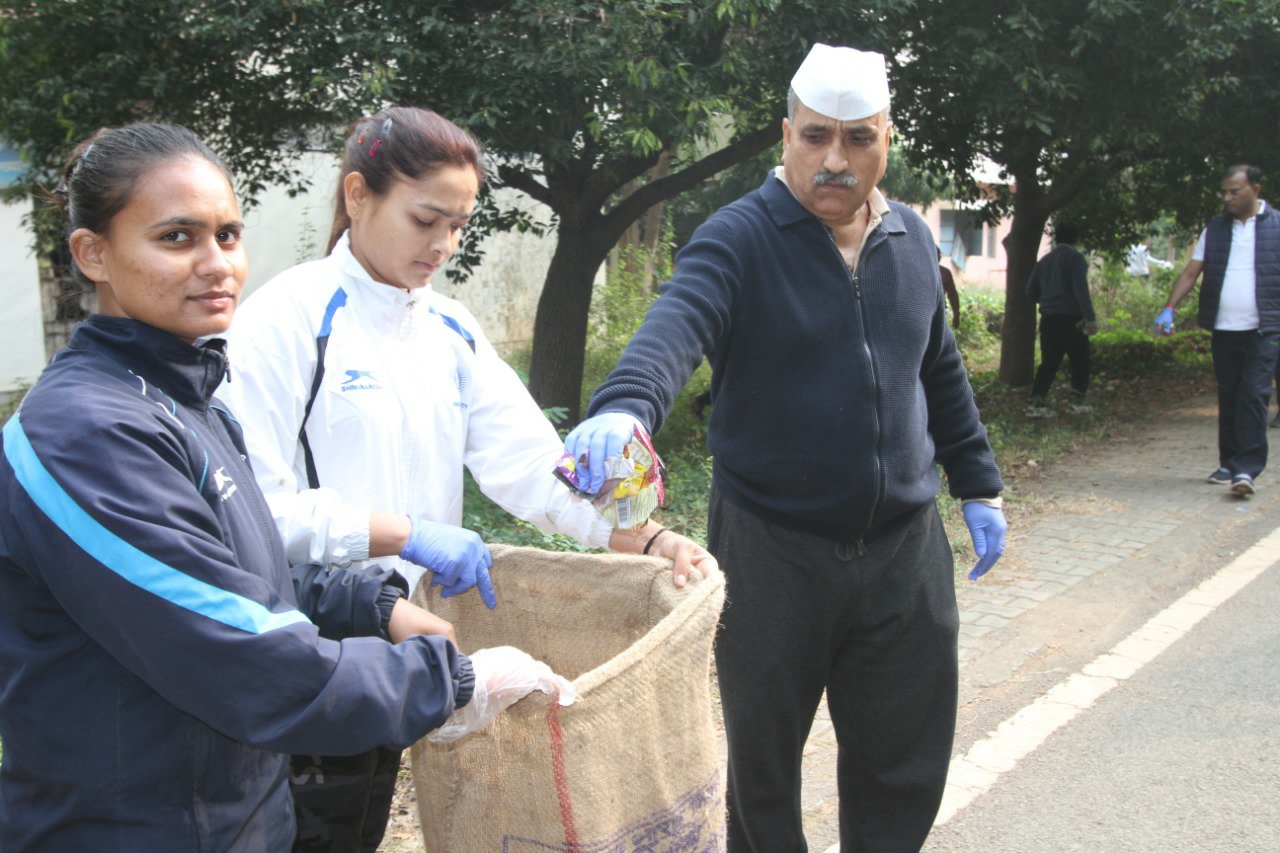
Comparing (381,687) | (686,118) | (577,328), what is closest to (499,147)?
(686,118)

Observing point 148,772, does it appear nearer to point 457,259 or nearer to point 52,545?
point 52,545

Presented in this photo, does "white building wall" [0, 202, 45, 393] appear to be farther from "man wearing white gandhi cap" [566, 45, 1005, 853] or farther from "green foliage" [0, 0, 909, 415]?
"man wearing white gandhi cap" [566, 45, 1005, 853]

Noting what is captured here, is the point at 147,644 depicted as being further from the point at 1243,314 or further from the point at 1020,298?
the point at 1020,298

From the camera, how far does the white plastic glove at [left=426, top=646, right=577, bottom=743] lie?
172 centimetres

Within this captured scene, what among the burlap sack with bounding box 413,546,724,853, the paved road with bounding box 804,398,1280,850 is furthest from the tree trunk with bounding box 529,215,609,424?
the burlap sack with bounding box 413,546,724,853

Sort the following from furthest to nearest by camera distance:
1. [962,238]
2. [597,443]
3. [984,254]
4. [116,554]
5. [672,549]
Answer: [984,254] < [962,238] < [672,549] < [597,443] < [116,554]

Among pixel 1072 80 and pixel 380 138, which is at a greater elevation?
pixel 1072 80

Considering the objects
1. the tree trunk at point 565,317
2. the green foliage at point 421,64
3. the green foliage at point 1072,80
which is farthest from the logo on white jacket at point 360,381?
the tree trunk at point 565,317

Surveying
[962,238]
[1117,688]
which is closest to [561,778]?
[1117,688]

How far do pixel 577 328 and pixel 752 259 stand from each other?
714 cm

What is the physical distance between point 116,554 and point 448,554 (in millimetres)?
797

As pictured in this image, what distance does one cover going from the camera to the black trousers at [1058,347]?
11.6 metres

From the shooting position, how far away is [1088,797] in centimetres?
366

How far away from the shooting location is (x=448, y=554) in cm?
211
